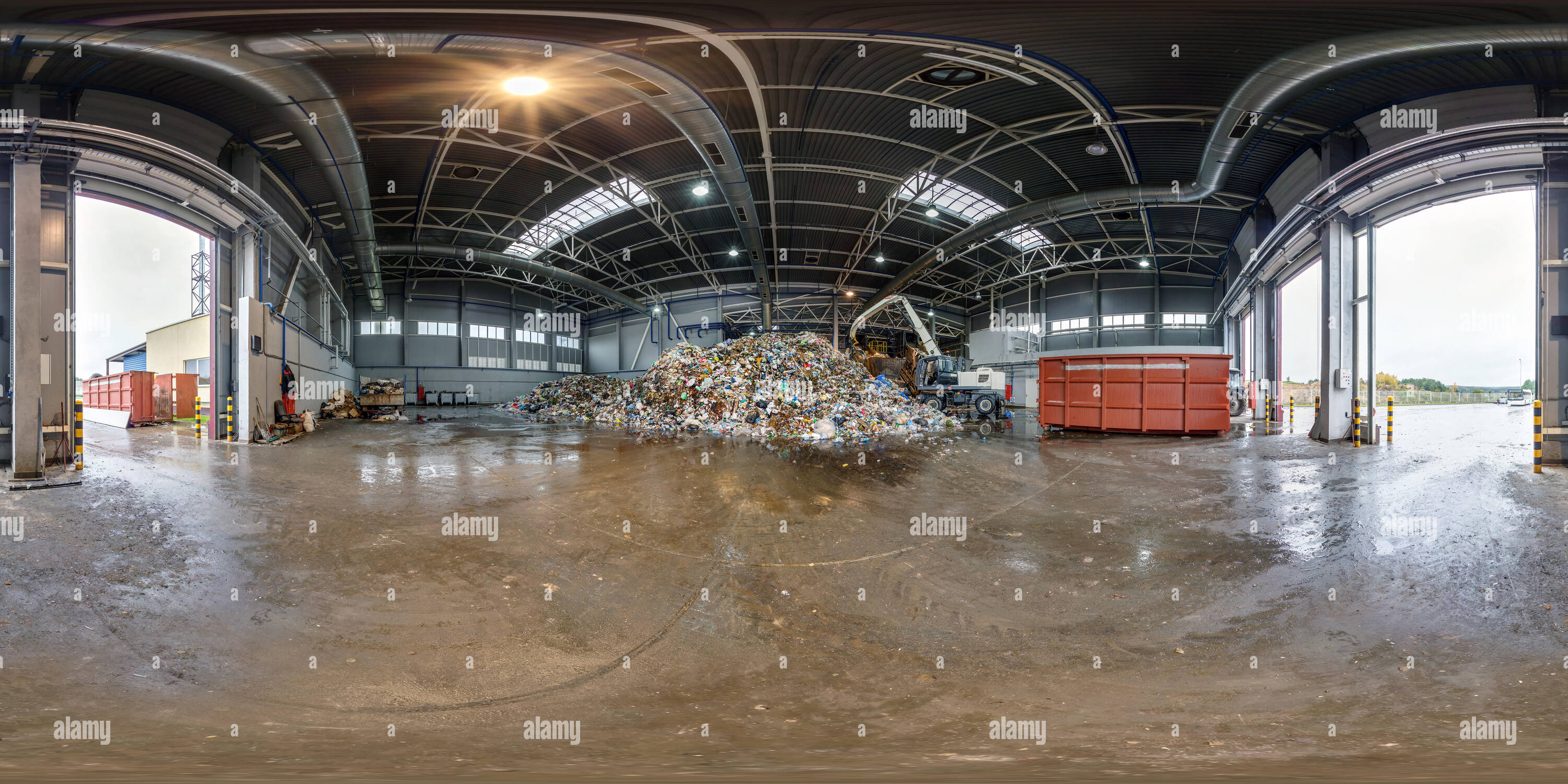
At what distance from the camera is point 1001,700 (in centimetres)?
208

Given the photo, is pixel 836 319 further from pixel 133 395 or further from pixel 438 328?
pixel 133 395

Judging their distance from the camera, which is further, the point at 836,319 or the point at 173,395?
the point at 836,319

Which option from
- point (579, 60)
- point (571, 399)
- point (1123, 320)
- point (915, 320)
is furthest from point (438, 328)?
point (1123, 320)

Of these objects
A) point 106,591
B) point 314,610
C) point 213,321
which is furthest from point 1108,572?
point 213,321

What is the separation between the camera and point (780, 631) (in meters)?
2.68

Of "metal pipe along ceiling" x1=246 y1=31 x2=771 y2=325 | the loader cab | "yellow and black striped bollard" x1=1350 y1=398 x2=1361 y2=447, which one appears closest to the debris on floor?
the loader cab

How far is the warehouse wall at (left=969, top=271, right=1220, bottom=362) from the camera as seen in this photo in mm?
21734

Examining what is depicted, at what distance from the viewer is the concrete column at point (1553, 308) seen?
664 centimetres

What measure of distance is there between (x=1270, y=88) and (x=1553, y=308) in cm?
452

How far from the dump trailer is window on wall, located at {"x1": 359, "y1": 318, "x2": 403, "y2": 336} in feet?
69.0

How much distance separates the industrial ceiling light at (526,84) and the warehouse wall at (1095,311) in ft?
70.4

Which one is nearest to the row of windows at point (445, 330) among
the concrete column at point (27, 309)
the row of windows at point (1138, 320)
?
the concrete column at point (27, 309)

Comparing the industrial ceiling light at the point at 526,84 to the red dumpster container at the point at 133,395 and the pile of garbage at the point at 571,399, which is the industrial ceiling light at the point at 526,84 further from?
the red dumpster container at the point at 133,395

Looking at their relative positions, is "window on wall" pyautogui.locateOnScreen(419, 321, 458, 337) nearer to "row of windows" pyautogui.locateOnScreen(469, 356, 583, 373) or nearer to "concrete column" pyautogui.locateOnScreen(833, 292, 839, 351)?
"row of windows" pyautogui.locateOnScreen(469, 356, 583, 373)
